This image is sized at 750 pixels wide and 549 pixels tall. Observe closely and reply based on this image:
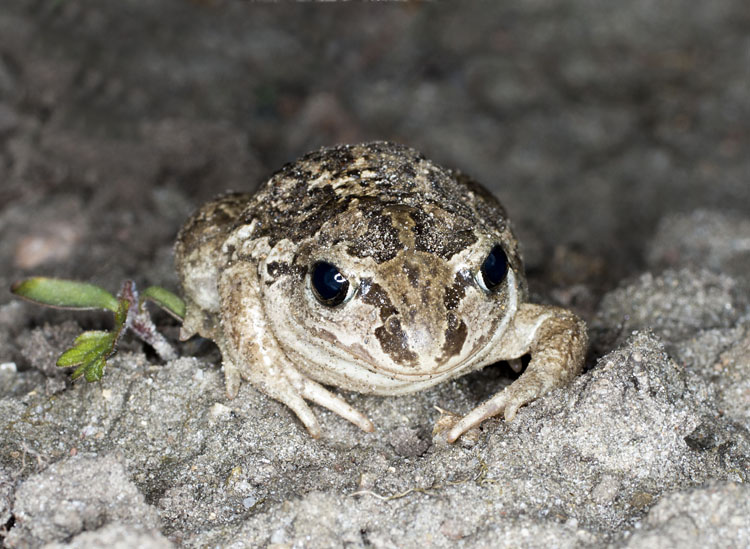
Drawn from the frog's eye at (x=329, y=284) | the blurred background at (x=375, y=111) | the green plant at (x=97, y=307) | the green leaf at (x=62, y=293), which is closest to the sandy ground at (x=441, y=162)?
the blurred background at (x=375, y=111)

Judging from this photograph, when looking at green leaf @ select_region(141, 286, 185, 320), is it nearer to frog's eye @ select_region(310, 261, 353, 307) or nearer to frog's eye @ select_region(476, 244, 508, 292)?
frog's eye @ select_region(310, 261, 353, 307)

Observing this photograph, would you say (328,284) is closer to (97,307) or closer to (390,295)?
(390,295)

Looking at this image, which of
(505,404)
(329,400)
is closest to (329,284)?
(329,400)

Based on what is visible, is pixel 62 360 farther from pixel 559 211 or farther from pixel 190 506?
pixel 559 211

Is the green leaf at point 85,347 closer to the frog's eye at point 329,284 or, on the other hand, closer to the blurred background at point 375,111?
the frog's eye at point 329,284

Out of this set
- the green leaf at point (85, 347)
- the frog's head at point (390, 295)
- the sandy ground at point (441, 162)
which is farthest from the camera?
the green leaf at point (85, 347)

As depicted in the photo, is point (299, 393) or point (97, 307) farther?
point (97, 307)

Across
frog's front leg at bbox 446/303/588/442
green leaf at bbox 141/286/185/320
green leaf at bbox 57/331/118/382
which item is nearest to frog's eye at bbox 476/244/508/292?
frog's front leg at bbox 446/303/588/442
